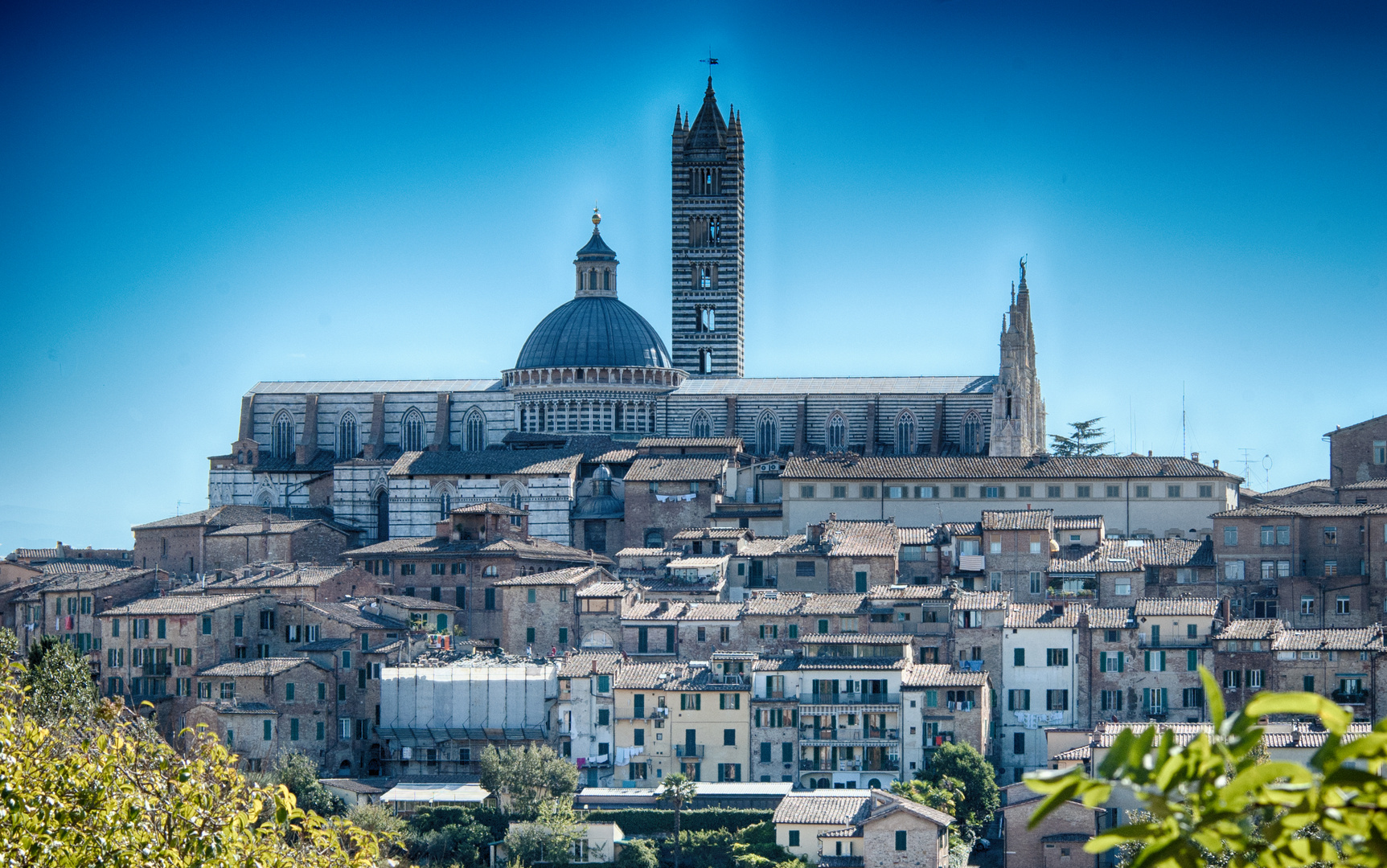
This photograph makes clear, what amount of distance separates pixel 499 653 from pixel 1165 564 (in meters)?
18.2

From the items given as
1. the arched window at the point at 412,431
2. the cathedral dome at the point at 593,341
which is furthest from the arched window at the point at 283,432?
the cathedral dome at the point at 593,341

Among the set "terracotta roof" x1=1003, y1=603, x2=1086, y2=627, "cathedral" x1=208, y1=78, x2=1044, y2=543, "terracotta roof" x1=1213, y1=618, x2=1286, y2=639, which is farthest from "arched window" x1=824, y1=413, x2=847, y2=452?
"terracotta roof" x1=1213, y1=618, x2=1286, y2=639

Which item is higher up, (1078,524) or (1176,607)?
(1078,524)

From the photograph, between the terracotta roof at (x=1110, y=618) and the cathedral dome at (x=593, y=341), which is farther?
the cathedral dome at (x=593, y=341)

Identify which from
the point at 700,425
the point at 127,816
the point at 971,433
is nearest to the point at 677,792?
the point at 127,816

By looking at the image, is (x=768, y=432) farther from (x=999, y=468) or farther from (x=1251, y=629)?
(x=1251, y=629)

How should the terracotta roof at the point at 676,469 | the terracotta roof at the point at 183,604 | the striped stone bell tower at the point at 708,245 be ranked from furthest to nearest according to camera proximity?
the striped stone bell tower at the point at 708,245
the terracotta roof at the point at 676,469
the terracotta roof at the point at 183,604

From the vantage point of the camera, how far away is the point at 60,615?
5644 centimetres

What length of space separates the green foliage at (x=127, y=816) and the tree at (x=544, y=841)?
85.2ft

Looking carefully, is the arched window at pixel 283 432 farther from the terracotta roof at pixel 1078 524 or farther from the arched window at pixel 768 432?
the terracotta roof at pixel 1078 524

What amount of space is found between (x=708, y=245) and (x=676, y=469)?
26.8m

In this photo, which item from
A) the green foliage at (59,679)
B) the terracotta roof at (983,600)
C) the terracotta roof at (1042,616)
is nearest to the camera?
the green foliage at (59,679)

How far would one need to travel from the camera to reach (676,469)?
63.0 m

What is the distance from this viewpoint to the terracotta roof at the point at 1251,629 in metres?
46.7
